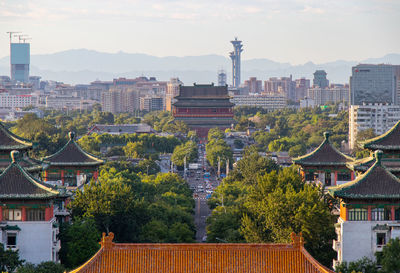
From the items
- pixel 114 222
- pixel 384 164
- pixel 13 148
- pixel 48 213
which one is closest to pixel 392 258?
pixel 384 164

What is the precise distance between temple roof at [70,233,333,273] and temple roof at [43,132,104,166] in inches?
890

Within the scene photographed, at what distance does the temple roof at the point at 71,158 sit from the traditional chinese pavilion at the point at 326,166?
12780 mm

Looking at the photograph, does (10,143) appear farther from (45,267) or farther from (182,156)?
(182,156)

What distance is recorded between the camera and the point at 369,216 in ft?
135

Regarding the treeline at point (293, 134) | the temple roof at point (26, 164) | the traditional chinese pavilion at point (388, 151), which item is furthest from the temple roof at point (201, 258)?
the treeline at point (293, 134)

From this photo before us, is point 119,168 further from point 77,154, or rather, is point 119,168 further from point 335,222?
point 335,222

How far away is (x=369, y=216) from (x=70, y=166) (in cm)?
2111

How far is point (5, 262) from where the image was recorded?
3934 centimetres

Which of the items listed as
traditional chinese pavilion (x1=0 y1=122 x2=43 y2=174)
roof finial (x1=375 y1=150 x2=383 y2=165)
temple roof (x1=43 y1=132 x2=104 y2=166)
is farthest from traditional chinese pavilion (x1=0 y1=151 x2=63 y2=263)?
roof finial (x1=375 y1=150 x2=383 y2=165)

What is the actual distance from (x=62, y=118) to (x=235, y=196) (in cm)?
12738

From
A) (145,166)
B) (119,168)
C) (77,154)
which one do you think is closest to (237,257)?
(77,154)

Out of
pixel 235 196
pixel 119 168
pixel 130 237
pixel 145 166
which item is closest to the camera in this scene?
pixel 130 237

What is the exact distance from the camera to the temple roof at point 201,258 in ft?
105

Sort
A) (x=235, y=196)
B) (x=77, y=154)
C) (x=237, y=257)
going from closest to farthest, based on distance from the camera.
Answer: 1. (x=237, y=257)
2. (x=77, y=154)
3. (x=235, y=196)
